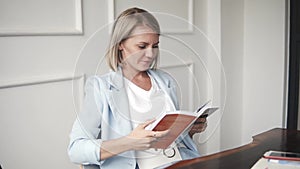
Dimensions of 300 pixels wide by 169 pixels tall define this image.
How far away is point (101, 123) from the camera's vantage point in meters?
1.32

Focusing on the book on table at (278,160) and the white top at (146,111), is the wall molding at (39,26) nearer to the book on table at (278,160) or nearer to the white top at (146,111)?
the white top at (146,111)

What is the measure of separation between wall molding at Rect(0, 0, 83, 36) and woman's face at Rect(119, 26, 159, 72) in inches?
17.3

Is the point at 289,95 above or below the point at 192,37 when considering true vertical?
below

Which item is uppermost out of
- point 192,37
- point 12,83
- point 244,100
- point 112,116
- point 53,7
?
point 53,7

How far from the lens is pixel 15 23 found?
4.91ft

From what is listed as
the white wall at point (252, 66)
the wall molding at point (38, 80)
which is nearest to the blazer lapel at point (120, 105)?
the wall molding at point (38, 80)

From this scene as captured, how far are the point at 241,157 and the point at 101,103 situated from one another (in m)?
0.51

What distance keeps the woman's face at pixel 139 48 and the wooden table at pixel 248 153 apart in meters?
0.41

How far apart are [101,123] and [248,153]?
1.67ft

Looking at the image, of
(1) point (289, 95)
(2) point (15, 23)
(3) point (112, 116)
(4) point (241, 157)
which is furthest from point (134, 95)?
(1) point (289, 95)

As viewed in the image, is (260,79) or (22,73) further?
(260,79)

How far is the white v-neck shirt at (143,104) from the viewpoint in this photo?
4.42ft

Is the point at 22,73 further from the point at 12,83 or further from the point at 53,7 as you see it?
the point at 53,7

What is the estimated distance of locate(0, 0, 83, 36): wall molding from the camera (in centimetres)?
147
